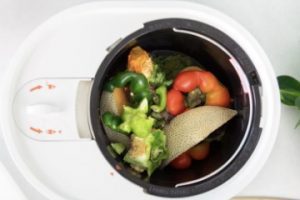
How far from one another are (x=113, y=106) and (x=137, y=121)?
5cm

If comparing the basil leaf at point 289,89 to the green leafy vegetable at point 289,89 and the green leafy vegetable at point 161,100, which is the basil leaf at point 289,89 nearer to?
the green leafy vegetable at point 289,89

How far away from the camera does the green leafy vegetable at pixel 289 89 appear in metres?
0.89

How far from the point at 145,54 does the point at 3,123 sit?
0.82 feet

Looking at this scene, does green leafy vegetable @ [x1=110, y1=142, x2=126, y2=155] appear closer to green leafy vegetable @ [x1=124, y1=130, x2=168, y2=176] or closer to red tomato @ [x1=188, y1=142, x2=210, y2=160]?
green leafy vegetable @ [x1=124, y1=130, x2=168, y2=176]

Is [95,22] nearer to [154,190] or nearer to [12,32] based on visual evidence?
[12,32]

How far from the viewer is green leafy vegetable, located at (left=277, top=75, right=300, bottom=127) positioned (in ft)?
2.93

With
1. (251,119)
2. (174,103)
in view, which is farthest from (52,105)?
(251,119)

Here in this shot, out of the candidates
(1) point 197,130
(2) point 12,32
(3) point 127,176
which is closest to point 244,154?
(1) point 197,130

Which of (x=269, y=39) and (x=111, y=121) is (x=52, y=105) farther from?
(x=269, y=39)

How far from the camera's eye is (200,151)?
0.89 meters

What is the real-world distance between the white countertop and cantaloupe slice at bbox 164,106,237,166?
137 mm

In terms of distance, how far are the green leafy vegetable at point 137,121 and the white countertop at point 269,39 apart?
212mm

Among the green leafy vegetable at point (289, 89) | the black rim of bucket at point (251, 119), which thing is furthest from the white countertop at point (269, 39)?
the black rim of bucket at point (251, 119)

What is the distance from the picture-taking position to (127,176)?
780 millimetres
